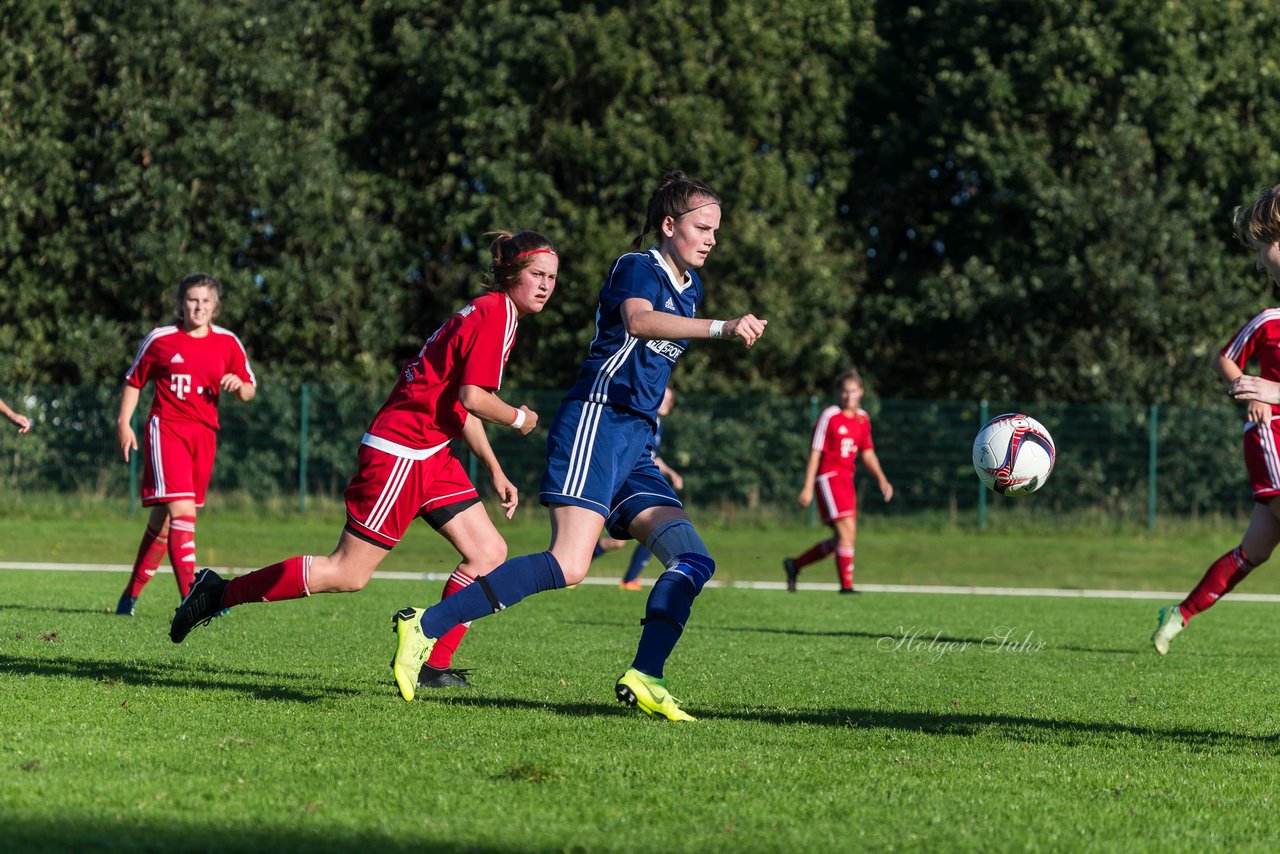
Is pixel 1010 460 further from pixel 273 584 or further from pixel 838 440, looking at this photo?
pixel 838 440

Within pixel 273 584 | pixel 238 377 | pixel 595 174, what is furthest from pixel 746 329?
pixel 595 174

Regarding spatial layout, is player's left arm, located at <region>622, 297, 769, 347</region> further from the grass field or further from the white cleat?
the white cleat

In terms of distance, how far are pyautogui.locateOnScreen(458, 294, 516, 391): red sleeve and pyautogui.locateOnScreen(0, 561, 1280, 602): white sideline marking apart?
331 inches

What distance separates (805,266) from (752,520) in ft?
17.5

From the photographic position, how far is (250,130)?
25922 millimetres

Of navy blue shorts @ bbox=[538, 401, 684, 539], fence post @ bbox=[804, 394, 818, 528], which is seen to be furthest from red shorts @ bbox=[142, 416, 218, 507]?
fence post @ bbox=[804, 394, 818, 528]

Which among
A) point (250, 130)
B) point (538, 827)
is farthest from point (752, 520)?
point (538, 827)

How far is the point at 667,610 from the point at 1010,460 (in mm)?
2549

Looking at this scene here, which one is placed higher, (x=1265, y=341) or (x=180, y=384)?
(x=1265, y=341)

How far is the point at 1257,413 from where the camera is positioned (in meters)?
6.83

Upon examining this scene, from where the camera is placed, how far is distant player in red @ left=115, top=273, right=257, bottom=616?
376 inches

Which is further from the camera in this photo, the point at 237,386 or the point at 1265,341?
the point at 237,386

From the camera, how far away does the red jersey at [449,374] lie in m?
6.19

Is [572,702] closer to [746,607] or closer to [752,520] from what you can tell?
Result: [746,607]
